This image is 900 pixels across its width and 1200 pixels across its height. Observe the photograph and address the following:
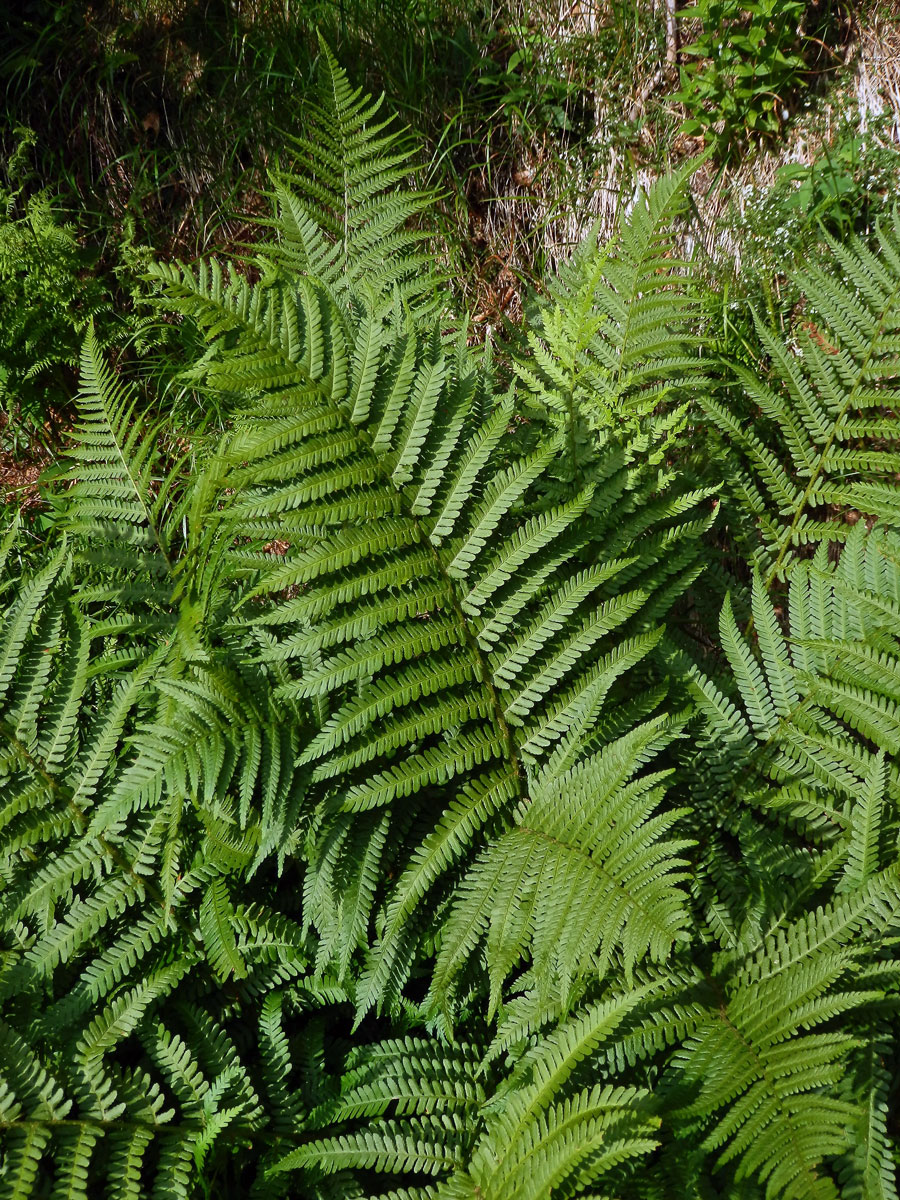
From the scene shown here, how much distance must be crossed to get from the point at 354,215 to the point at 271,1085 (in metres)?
2.40

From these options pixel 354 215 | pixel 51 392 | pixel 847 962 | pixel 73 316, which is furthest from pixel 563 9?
pixel 847 962

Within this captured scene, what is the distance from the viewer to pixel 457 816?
5.92ft

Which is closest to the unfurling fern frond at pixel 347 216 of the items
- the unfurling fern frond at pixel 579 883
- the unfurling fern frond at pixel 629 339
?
the unfurling fern frond at pixel 629 339

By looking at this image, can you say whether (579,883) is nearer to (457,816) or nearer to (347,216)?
(457,816)

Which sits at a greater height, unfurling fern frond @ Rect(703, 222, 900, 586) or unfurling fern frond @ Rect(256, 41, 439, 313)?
unfurling fern frond @ Rect(256, 41, 439, 313)

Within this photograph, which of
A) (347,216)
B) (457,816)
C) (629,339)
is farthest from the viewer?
(347,216)

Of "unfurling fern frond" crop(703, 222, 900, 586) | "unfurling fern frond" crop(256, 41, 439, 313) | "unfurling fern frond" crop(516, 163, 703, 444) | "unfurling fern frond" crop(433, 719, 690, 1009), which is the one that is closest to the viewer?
"unfurling fern frond" crop(433, 719, 690, 1009)

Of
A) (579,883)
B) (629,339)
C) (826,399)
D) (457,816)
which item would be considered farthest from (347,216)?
(579,883)

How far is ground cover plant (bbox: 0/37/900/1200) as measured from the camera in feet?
5.35

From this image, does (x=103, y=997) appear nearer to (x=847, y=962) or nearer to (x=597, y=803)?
(x=597, y=803)

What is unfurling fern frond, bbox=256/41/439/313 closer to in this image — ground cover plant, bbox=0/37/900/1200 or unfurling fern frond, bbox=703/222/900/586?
ground cover plant, bbox=0/37/900/1200

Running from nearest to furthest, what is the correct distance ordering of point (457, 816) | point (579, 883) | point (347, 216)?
point (579, 883), point (457, 816), point (347, 216)

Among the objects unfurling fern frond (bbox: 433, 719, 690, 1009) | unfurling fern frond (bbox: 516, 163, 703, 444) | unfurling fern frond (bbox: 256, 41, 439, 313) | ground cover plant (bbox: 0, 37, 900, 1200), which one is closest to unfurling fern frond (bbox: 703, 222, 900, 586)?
ground cover plant (bbox: 0, 37, 900, 1200)

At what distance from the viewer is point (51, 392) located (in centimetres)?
369
